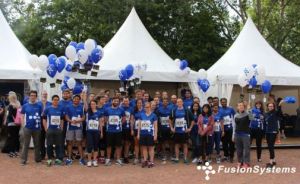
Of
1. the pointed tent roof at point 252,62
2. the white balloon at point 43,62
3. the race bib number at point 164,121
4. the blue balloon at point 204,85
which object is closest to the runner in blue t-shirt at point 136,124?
the race bib number at point 164,121

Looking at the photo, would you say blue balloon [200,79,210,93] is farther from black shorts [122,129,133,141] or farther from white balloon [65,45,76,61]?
white balloon [65,45,76,61]

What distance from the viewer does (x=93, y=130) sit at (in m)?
9.26

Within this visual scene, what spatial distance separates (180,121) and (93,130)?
193 cm

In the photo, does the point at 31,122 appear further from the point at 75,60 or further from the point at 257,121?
the point at 257,121

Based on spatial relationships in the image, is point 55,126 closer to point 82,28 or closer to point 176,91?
point 176,91

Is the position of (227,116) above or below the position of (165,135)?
above

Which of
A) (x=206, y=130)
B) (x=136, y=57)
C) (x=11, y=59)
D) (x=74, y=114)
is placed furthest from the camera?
(x=136, y=57)

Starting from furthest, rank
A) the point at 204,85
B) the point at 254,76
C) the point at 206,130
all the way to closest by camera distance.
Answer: the point at 204,85, the point at 254,76, the point at 206,130

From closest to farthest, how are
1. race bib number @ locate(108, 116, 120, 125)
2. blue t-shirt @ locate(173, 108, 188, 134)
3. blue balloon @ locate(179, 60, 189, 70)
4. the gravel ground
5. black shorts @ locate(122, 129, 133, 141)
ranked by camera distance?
the gravel ground → race bib number @ locate(108, 116, 120, 125) → blue t-shirt @ locate(173, 108, 188, 134) → black shorts @ locate(122, 129, 133, 141) → blue balloon @ locate(179, 60, 189, 70)

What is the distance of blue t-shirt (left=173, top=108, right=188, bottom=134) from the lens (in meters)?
9.69

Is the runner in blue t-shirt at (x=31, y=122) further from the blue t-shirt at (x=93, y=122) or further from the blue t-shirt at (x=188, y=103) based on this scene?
the blue t-shirt at (x=188, y=103)

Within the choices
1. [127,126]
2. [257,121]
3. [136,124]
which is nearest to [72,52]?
[127,126]

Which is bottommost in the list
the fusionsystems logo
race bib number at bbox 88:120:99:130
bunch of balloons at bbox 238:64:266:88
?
the fusionsystems logo

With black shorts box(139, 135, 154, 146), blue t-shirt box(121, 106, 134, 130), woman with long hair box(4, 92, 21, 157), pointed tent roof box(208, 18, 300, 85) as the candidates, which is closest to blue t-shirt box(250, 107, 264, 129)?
black shorts box(139, 135, 154, 146)
